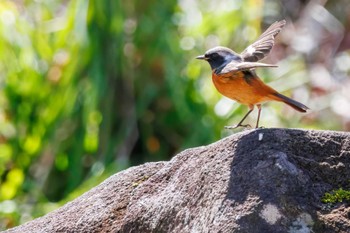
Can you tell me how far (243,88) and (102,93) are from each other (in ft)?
11.9

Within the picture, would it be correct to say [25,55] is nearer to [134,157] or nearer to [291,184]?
[134,157]

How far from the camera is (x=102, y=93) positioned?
324 inches

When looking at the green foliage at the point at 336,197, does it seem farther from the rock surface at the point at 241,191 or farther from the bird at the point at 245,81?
the bird at the point at 245,81

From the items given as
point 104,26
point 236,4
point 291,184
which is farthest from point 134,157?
point 291,184

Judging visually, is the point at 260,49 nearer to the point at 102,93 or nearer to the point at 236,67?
the point at 236,67

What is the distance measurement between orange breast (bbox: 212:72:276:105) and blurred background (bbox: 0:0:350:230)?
10.9ft

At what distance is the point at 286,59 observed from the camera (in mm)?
9953

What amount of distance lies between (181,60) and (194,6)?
85cm

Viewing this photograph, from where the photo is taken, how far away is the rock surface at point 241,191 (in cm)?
349

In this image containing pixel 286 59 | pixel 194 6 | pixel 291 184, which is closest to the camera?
pixel 291 184

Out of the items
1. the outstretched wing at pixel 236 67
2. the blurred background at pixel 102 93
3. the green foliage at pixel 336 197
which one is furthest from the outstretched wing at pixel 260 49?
the blurred background at pixel 102 93

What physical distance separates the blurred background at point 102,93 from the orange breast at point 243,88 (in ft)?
10.9

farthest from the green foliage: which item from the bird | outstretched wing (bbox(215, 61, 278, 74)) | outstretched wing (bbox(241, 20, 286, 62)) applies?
outstretched wing (bbox(241, 20, 286, 62))

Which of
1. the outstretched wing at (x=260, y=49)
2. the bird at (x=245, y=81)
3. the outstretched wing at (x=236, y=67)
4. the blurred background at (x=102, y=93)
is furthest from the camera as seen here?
the blurred background at (x=102, y=93)
